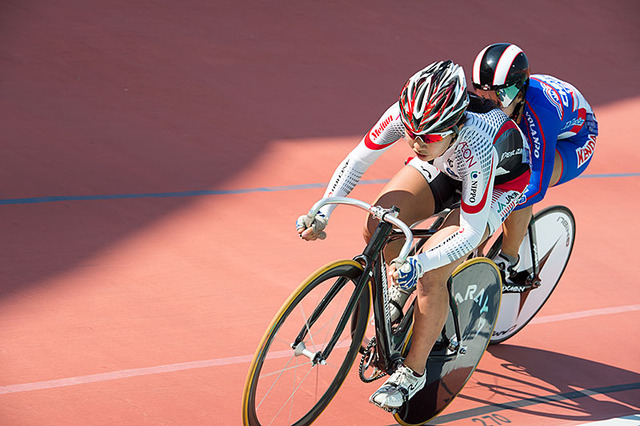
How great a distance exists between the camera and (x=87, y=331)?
14.0 ft

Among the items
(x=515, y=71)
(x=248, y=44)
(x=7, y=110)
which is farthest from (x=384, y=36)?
(x=515, y=71)

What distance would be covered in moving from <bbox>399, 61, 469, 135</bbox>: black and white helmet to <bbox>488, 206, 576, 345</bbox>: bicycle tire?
1457 mm

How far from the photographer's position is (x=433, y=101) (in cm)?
310

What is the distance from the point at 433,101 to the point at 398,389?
4.23 ft

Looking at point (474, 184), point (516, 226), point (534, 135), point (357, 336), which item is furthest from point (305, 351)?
point (534, 135)

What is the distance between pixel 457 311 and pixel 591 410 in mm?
1047

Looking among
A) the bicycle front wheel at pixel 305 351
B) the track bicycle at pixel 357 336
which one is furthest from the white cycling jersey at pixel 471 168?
the bicycle front wheel at pixel 305 351

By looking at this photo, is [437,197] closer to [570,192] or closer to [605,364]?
[605,364]

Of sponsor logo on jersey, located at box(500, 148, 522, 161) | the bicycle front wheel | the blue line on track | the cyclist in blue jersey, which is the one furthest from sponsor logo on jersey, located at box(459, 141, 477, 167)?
the blue line on track

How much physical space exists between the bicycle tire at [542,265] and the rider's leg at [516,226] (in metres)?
0.15

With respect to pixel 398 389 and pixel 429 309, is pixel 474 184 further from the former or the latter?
pixel 398 389

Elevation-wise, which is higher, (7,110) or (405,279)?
(405,279)

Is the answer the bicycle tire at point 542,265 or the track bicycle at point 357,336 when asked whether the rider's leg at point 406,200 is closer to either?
the track bicycle at point 357,336

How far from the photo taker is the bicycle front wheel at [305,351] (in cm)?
308
